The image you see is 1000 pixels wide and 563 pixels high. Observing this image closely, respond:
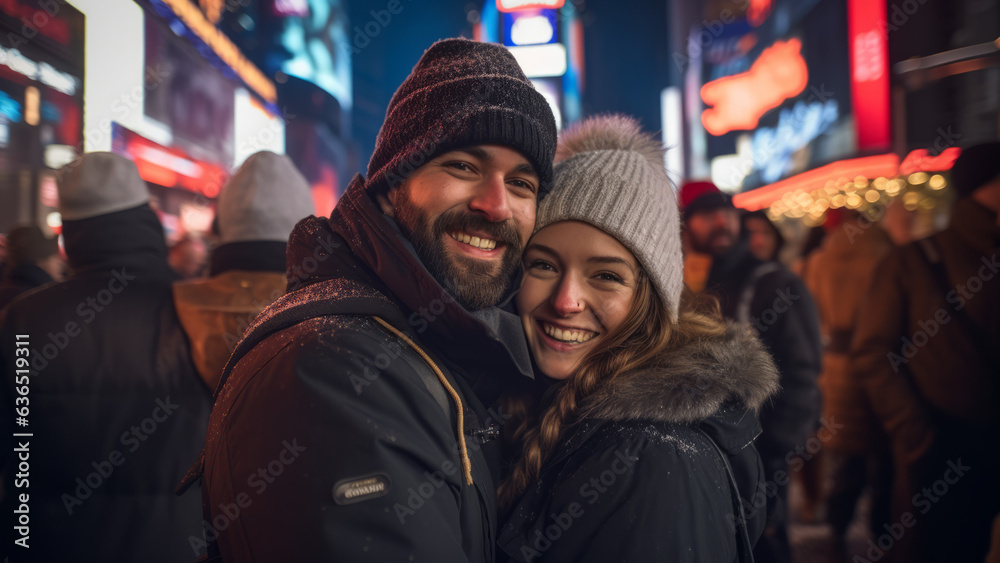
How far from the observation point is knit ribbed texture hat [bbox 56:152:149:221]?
2.43m

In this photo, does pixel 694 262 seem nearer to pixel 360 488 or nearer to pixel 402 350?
pixel 402 350

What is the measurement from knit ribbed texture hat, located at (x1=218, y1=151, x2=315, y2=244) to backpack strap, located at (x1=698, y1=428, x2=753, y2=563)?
7.28 ft

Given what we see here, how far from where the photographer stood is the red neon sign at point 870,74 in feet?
39.8

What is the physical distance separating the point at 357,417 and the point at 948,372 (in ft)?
11.5

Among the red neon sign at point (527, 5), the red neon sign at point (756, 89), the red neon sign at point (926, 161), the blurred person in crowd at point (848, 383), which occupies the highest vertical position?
the red neon sign at point (527, 5)

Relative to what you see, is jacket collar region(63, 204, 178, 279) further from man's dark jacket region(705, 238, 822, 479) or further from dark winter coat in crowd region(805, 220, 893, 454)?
dark winter coat in crowd region(805, 220, 893, 454)

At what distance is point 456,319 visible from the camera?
1457mm

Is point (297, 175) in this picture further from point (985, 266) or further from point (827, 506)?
point (827, 506)

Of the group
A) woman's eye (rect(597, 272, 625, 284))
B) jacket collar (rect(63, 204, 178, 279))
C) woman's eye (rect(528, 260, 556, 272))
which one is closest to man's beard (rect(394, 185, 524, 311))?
woman's eye (rect(528, 260, 556, 272))

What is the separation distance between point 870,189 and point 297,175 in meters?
12.3

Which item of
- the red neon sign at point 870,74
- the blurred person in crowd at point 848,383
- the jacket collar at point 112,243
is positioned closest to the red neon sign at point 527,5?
the red neon sign at point 870,74

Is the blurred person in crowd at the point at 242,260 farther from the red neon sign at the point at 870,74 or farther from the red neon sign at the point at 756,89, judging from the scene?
the red neon sign at the point at 756,89

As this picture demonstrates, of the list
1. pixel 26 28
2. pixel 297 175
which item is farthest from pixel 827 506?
pixel 26 28

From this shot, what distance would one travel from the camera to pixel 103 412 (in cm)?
218
